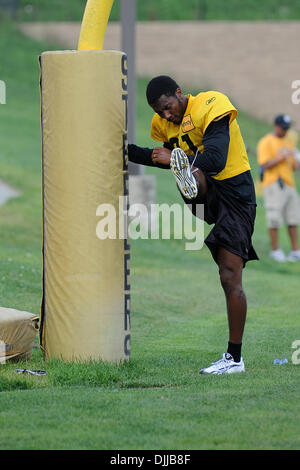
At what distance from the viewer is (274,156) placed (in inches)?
545

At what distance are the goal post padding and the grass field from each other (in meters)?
0.29

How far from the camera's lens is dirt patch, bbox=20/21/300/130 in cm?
2770

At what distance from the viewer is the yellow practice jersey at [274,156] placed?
13.8 meters

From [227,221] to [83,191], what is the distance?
0.99m

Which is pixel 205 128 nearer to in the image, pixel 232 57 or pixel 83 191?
pixel 83 191

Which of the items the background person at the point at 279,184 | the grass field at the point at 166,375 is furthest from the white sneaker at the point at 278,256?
the grass field at the point at 166,375

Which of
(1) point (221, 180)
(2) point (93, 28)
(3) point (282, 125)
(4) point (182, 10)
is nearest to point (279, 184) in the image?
(3) point (282, 125)

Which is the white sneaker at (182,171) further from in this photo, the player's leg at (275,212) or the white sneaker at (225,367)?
the player's leg at (275,212)

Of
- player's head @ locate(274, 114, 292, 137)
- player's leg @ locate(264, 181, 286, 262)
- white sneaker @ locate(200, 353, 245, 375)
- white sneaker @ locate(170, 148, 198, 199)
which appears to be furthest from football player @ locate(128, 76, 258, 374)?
player's leg @ locate(264, 181, 286, 262)

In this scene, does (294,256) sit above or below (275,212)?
below

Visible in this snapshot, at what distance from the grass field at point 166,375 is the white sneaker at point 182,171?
1254 mm
